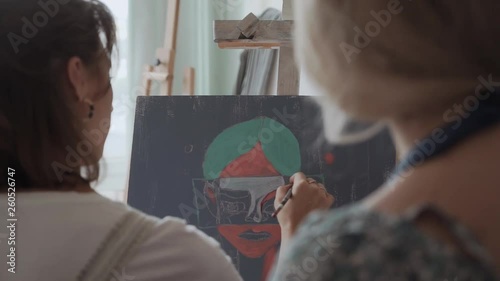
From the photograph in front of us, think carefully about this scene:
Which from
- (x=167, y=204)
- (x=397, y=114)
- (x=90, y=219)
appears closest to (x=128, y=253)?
(x=90, y=219)

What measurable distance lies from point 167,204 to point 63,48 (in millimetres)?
782

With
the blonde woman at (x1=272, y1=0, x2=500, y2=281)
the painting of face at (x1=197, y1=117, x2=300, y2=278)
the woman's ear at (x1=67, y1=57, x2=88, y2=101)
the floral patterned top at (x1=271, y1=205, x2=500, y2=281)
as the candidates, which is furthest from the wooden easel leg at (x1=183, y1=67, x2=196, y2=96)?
the floral patterned top at (x1=271, y1=205, x2=500, y2=281)

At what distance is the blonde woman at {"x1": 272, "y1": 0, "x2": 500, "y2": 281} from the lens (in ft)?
1.87

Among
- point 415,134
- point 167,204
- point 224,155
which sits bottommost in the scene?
point 167,204

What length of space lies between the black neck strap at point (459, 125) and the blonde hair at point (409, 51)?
12 millimetres

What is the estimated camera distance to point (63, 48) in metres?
1.02

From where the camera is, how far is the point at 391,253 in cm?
57

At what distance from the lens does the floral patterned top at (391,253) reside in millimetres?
563

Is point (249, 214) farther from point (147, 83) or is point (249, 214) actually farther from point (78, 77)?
point (147, 83)

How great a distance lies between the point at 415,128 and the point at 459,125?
44mm

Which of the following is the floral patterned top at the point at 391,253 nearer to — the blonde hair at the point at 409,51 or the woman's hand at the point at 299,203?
the blonde hair at the point at 409,51

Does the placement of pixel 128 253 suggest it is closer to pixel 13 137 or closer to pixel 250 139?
pixel 13 137

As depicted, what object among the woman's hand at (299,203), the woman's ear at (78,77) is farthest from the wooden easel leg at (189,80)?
the woman's ear at (78,77)

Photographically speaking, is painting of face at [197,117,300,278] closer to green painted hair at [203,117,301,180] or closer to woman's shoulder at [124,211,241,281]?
green painted hair at [203,117,301,180]
